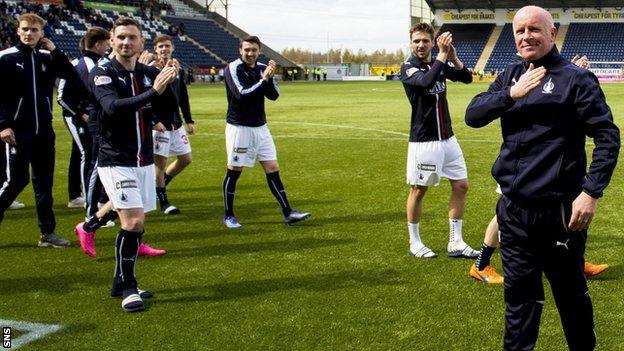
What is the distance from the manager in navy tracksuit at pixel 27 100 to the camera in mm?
6031

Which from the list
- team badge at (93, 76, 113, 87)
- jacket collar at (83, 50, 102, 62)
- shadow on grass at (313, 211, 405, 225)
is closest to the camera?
team badge at (93, 76, 113, 87)

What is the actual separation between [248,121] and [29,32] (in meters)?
2.32

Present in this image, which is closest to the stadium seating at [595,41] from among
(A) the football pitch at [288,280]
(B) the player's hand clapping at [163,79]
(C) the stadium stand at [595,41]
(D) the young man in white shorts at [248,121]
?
(C) the stadium stand at [595,41]

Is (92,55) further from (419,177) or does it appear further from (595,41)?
(595,41)

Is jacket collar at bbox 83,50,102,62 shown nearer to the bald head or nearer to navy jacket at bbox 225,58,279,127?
navy jacket at bbox 225,58,279,127

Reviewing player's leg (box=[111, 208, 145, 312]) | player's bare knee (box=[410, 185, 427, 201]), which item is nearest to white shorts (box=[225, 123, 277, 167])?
player's bare knee (box=[410, 185, 427, 201])

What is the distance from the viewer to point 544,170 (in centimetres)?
313

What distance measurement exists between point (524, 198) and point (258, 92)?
4.32m

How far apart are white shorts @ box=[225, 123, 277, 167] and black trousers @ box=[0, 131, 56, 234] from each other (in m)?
1.82

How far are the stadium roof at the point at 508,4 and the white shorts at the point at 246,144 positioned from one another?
61347mm

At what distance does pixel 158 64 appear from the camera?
24.3 feet

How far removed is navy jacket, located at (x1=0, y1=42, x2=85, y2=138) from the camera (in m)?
6.05

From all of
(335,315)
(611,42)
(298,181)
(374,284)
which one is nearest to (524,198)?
(335,315)

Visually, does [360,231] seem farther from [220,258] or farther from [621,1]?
[621,1]
